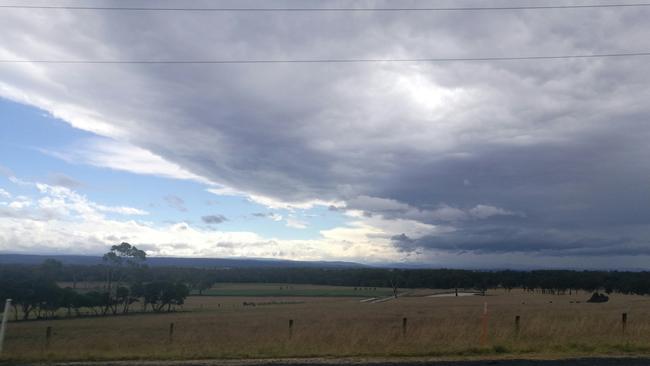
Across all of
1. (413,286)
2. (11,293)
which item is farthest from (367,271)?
(11,293)

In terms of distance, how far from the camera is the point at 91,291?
9212 centimetres

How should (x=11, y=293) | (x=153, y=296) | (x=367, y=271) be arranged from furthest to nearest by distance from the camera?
1. (x=367, y=271)
2. (x=153, y=296)
3. (x=11, y=293)

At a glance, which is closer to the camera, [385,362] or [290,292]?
[385,362]

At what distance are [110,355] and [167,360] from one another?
194 centimetres

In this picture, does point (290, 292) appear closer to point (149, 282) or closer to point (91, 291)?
point (149, 282)

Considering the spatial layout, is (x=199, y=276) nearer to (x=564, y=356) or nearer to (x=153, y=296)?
(x=153, y=296)

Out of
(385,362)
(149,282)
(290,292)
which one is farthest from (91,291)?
(385,362)

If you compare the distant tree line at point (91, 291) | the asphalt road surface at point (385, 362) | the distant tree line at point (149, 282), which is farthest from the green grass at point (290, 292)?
the asphalt road surface at point (385, 362)

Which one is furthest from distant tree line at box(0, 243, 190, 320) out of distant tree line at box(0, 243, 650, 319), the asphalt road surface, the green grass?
the asphalt road surface

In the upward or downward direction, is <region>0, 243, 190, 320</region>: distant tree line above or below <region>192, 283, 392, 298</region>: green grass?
above

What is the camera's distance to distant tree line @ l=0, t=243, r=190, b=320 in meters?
73.4

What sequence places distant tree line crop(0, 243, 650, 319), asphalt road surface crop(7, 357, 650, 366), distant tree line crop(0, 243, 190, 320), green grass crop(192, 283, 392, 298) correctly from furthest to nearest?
green grass crop(192, 283, 392, 298) < distant tree line crop(0, 243, 650, 319) < distant tree line crop(0, 243, 190, 320) < asphalt road surface crop(7, 357, 650, 366)

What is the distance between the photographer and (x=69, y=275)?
12300 cm

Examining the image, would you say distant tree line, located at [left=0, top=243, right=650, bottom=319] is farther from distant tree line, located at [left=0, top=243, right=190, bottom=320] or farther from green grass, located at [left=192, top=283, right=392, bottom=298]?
green grass, located at [left=192, top=283, right=392, bottom=298]
